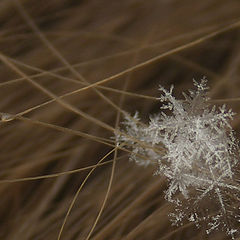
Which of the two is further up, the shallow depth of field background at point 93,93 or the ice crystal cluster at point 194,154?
the shallow depth of field background at point 93,93

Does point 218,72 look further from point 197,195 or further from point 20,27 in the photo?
point 20,27

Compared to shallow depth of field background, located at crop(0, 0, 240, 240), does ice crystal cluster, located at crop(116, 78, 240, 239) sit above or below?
below

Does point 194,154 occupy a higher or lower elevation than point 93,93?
lower

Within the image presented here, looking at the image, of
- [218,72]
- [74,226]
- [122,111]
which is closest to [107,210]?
[74,226]
